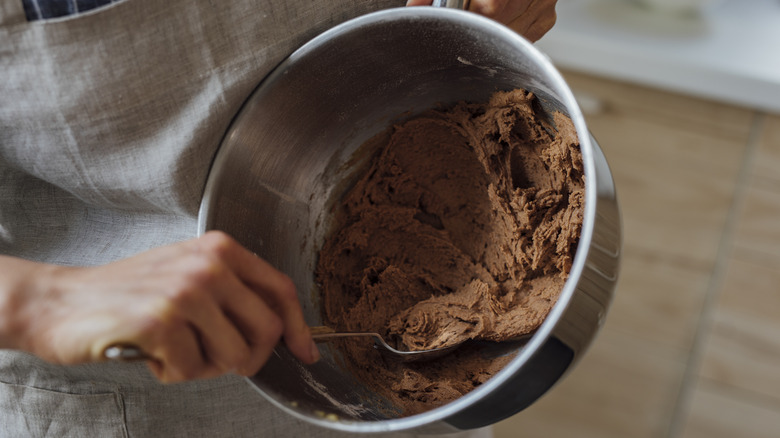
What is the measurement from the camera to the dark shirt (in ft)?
1.76

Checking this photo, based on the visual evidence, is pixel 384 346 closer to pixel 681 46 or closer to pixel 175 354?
pixel 175 354

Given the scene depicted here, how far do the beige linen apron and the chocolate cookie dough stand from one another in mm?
157

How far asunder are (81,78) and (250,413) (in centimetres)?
41

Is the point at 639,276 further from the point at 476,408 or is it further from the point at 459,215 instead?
the point at 476,408

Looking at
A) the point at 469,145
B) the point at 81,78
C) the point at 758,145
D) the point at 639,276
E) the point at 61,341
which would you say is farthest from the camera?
the point at 639,276

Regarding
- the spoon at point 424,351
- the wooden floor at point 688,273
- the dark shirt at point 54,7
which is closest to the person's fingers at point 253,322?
the spoon at point 424,351

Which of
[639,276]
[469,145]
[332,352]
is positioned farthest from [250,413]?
[639,276]

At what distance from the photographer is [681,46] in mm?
1143

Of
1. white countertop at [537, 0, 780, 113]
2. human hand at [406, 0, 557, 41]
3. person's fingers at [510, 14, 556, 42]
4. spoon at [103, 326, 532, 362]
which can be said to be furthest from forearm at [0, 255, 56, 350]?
white countertop at [537, 0, 780, 113]

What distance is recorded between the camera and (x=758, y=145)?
1.16m

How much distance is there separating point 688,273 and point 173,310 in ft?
3.91

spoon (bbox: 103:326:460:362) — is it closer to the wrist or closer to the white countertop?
the wrist

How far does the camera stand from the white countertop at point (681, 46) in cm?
109

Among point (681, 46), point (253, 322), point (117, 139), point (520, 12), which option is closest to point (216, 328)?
point (253, 322)
